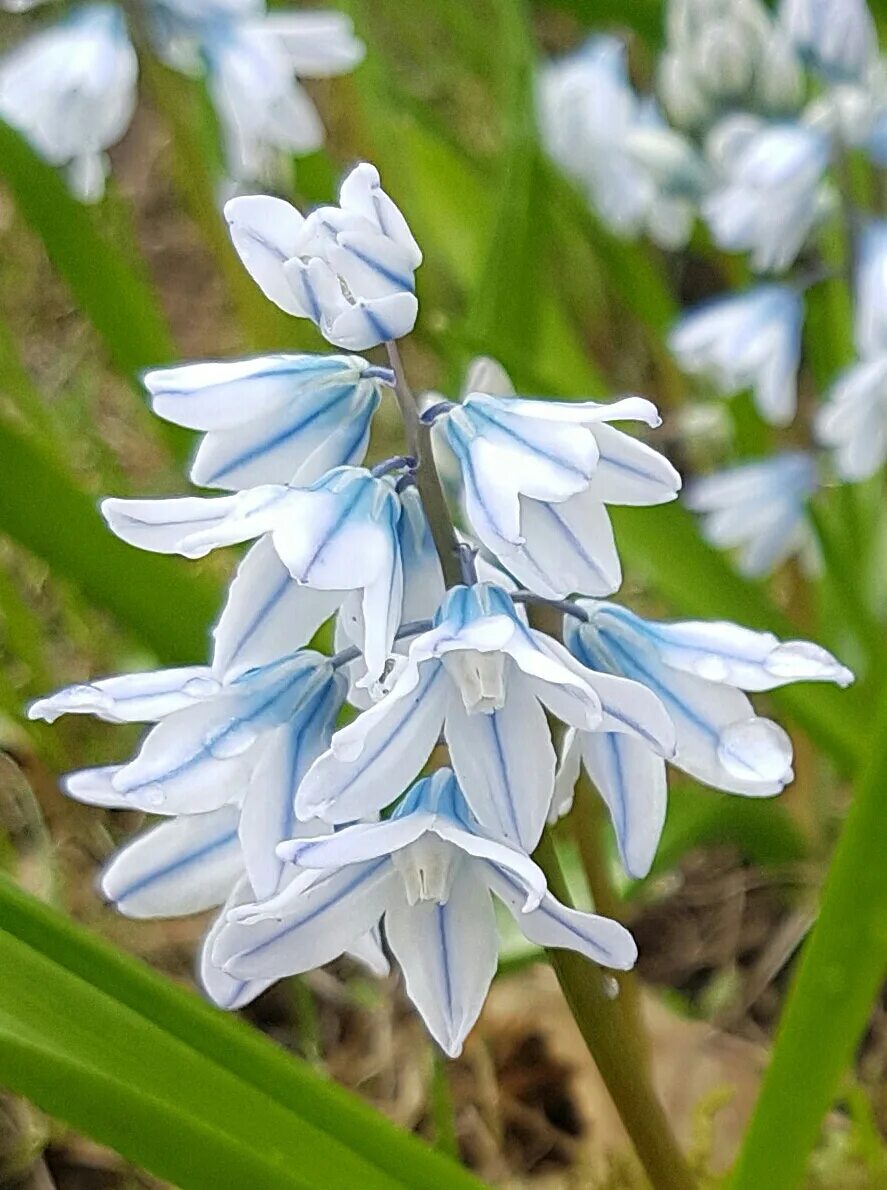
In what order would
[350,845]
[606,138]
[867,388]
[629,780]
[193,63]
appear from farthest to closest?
[606,138], [193,63], [867,388], [629,780], [350,845]

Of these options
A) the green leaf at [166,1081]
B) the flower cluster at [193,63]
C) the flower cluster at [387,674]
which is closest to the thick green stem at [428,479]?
the flower cluster at [387,674]

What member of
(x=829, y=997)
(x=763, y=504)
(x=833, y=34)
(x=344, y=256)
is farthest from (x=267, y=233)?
(x=763, y=504)

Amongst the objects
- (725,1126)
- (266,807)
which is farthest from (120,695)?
(725,1126)

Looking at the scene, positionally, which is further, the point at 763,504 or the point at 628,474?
the point at 763,504

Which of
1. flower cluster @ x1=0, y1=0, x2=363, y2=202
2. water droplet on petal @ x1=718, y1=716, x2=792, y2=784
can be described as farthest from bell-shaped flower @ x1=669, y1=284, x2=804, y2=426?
water droplet on petal @ x1=718, y1=716, x2=792, y2=784

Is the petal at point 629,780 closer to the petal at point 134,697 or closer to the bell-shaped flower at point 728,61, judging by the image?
the petal at point 134,697

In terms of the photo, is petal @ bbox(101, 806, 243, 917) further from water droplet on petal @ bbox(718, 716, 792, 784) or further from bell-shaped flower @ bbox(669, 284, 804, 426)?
bell-shaped flower @ bbox(669, 284, 804, 426)

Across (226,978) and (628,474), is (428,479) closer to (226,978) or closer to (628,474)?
(628,474)

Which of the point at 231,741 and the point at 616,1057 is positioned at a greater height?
the point at 231,741
